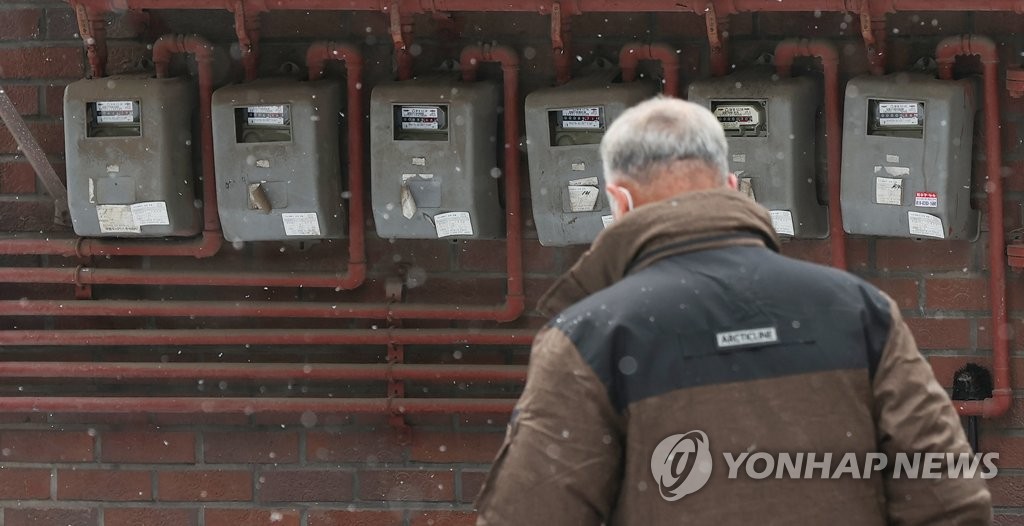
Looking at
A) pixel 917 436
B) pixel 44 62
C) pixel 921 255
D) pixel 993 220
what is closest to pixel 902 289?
pixel 921 255

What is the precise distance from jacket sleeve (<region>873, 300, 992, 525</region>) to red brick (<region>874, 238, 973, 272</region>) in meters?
1.55

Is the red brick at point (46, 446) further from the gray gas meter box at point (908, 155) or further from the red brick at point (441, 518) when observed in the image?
the gray gas meter box at point (908, 155)

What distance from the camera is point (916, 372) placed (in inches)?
74.2

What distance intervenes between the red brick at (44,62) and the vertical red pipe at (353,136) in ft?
2.04

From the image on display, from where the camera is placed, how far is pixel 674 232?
6.18 ft

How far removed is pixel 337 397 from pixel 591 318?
74.4 inches

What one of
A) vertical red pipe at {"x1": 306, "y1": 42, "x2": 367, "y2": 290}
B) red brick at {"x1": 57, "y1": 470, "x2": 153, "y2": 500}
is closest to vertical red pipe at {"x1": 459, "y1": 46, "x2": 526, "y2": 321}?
vertical red pipe at {"x1": 306, "y1": 42, "x2": 367, "y2": 290}

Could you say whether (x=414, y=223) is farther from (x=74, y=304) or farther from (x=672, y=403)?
(x=672, y=403)

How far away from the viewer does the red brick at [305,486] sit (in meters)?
3.69

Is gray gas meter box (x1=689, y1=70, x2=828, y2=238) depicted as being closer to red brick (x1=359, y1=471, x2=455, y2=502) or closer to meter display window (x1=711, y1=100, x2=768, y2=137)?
meter display window (x1=711, y1=100, x2=768, y2=137)

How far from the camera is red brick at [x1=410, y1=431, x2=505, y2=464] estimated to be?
3.62 m

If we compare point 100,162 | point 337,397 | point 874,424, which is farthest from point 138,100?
point 874,424

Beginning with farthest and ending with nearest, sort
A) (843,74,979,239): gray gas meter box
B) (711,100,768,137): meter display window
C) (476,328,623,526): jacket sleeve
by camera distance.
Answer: (711,100,768,137): meter display window, (843,74,979,239): gray gas meter box, (476,328,623,526): jacket sleeve

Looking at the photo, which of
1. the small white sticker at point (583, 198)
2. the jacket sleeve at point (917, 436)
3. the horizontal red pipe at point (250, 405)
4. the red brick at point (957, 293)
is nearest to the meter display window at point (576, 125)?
the small white sticker at point (583, 198)
